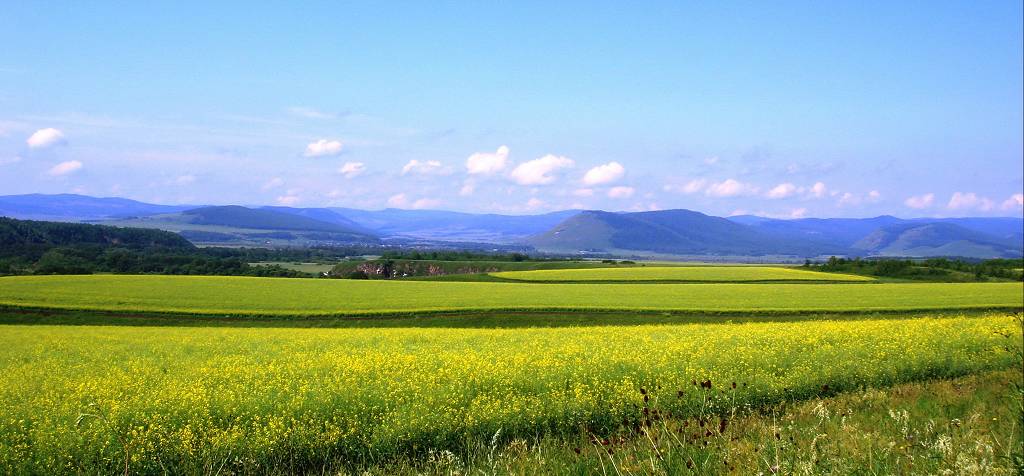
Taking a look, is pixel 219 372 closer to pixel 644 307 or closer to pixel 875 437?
pixel 875 437

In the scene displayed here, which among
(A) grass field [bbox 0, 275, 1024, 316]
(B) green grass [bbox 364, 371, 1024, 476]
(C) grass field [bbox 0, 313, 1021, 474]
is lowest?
(A) grass field [bbox 0, 275, 1024, 316]

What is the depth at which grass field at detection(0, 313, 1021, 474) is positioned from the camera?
26.6 ft

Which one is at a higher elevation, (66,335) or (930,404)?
(930,404)

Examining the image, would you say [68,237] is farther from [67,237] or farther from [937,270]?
[937,270]

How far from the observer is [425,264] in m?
92.8

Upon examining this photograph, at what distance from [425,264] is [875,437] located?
288ft

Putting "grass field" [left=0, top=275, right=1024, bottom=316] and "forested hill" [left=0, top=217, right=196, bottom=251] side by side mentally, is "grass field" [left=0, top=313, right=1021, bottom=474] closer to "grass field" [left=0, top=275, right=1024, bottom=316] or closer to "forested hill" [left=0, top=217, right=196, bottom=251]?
"grass field" [left=0, top=275, right=1024, bottom=316]

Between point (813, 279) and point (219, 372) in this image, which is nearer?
point (219, 372)

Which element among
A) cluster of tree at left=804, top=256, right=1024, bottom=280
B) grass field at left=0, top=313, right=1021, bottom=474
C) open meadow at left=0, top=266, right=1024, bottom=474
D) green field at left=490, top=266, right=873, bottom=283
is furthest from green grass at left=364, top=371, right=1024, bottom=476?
cluster of tree at left=804, top=256, right=1024, bottom=280

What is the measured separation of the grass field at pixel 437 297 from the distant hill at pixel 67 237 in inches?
2716

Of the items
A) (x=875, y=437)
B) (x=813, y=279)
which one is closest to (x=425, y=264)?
(x=813, y=279)

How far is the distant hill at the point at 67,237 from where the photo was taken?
101688mm

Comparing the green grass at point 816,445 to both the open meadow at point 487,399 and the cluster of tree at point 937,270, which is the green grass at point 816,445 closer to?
the open meadow at point 487,399

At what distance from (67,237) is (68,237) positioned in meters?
0.17
